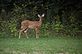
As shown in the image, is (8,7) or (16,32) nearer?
(16,32)

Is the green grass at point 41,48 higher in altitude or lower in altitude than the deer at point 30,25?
lower

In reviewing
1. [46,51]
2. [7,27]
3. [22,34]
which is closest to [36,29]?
[22,34]

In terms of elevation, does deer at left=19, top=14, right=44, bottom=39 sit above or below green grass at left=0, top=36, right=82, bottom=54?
above

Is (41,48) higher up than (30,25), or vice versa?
(30,25)

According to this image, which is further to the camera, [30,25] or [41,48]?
[30,25]

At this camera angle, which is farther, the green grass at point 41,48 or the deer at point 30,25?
the deer at point 30,25

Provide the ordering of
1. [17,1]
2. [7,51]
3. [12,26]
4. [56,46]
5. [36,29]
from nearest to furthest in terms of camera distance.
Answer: [7,51], [56,46], [36,29], [12,26], [17,1]

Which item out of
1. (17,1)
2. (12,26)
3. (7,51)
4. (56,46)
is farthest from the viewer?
(17,1)

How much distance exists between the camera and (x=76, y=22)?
61.6 feet

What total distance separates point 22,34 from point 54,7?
9.58 ft

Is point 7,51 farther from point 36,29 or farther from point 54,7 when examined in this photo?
point 54,7

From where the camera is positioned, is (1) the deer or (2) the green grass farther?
(1) the deer

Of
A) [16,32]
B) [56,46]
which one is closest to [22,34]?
[16,32]

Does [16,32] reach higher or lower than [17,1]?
lower
